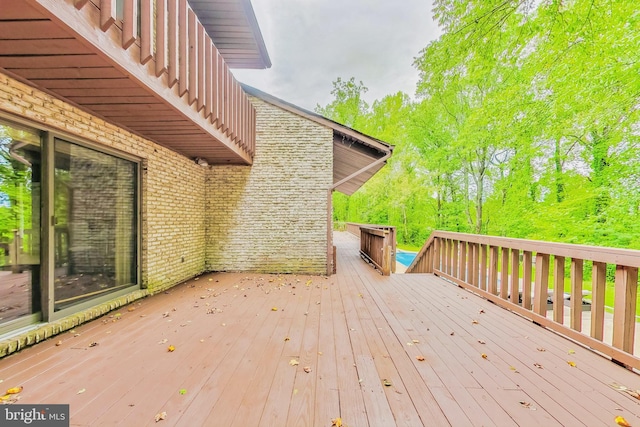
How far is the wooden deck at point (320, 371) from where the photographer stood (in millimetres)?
1668

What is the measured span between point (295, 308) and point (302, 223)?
2482 millimetres

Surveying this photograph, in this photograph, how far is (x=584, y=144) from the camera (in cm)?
948

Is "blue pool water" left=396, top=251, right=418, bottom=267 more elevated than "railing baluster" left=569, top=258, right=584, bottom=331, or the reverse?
"railing baluster" left=569, top=258, right=584, bottom=331

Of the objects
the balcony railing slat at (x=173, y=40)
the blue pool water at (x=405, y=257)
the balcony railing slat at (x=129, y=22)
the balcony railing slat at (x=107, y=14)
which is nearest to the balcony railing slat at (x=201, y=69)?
the balcony railing slat at (x=173, y=40)

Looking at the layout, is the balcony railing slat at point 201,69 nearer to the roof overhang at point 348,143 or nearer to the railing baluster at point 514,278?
the roof overhang at point 348,143

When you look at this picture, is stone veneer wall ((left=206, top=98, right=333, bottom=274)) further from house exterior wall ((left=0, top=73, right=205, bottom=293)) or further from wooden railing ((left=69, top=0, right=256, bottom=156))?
wooden railing ((left=69, top=0, right=256, bottom=156))

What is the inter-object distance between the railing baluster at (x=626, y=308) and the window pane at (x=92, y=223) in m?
5.79

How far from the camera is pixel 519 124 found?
26.6 feet

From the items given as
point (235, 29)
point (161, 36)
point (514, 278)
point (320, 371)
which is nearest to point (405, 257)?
point (514, 278)

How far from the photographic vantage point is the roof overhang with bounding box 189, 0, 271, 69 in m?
4.91

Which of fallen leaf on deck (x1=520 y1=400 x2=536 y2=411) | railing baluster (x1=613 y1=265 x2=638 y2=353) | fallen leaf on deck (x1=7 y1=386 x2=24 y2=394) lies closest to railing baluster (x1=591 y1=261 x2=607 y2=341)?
railing baluster (x1=613 y1=265 x2=638 y2=353)

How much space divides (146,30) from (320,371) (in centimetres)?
334

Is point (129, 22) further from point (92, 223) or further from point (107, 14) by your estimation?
point (92, 223)

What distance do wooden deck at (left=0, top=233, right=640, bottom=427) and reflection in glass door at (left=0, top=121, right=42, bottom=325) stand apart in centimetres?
57
